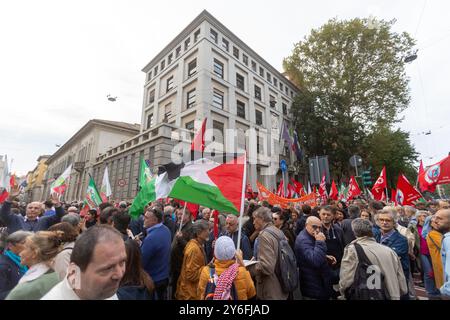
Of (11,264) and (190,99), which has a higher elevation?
(190,99)

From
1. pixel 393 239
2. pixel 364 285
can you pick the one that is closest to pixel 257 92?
pixel 393 239

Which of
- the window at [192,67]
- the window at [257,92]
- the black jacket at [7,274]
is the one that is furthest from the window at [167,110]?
the black jacket at [7,274]

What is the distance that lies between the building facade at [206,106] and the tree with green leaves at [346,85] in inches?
182

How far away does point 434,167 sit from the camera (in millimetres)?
7590

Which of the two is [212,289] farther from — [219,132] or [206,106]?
[219,132]

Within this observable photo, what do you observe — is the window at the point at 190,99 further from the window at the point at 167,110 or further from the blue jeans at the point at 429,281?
the blue jeans at the point at 429,281

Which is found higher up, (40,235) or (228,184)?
(228,184)

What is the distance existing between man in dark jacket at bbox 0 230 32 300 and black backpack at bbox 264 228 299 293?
9.39 ft

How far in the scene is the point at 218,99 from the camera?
20.6 m

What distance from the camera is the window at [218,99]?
20191 millimetres

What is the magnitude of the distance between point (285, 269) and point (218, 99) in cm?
1892

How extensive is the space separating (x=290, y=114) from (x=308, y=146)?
4.70 meters
